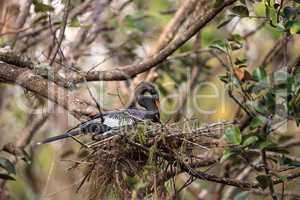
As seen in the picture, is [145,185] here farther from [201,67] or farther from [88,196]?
[201,67]

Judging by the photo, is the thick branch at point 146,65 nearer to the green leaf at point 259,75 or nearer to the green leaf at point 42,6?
the green leaf at point 259,75

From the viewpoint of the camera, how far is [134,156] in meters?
3.21

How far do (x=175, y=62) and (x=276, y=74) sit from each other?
6.70 feet

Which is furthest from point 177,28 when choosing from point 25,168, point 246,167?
point 25,168

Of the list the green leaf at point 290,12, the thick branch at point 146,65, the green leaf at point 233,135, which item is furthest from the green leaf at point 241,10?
the green leaf at point 233,135

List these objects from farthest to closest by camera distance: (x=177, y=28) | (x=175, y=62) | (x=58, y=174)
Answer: (x=58, y=174) → (x=175, y=62) → (x=177, y=28)

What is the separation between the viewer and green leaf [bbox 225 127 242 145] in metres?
3.28

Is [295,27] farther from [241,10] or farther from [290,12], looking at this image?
[241,10]

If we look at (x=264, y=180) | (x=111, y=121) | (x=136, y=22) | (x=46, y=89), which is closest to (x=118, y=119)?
(x=111, y=121)

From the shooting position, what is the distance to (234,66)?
356 centimetres

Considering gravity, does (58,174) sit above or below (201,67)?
below

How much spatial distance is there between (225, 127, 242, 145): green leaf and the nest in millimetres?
99

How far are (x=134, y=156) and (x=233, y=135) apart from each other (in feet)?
1.64

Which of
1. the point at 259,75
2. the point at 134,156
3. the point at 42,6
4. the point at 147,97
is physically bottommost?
the point at 134,156
